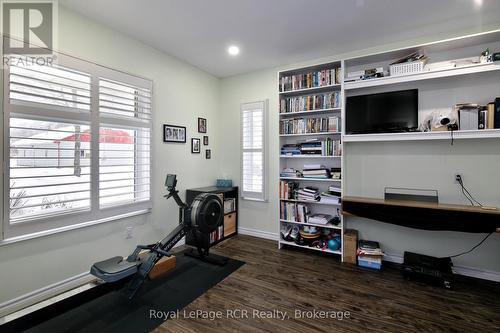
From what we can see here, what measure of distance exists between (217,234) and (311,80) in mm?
2676

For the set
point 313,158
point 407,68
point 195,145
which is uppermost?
point 407,68

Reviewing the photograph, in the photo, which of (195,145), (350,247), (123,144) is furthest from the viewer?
(195,145)

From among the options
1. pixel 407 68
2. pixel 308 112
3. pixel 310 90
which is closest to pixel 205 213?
pixel 308 112

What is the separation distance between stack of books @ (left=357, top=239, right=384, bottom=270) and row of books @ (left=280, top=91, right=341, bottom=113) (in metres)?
1.85

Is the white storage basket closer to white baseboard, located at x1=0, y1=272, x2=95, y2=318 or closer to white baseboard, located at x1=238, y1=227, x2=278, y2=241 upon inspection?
white baseboard, located at x1=238, y1=227, x2=278, y2=241

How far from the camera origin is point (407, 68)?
2.69 m

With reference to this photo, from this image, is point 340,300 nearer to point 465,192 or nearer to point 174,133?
point 465,192

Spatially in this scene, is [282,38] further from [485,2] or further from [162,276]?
[162,276]

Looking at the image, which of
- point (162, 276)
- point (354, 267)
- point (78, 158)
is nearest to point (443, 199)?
point (354, 267)

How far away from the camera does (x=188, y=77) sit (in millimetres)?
3715

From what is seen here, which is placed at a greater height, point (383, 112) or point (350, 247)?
point (383, 112)

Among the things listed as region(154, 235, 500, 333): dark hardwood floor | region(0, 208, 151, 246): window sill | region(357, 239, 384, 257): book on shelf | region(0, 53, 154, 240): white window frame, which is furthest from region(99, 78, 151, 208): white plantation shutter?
region(357, 239, 384, 257): book on shelf

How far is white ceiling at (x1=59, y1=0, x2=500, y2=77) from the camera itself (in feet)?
7.41

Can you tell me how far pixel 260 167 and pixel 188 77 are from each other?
1.86 metres
